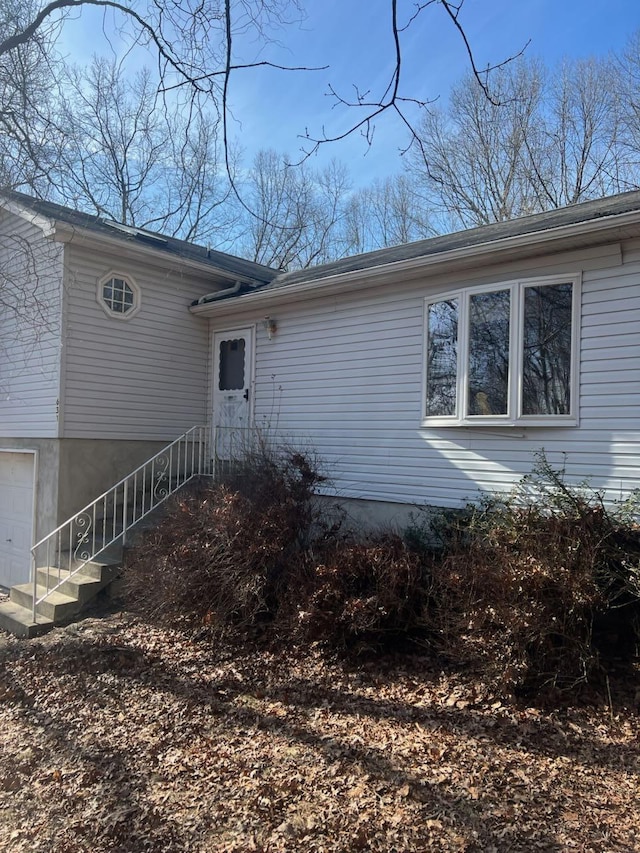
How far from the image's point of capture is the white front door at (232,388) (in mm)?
9656

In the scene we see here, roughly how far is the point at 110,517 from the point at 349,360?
169 inches

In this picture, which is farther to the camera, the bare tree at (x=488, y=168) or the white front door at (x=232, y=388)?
the bare tree at (x=488, y=168)

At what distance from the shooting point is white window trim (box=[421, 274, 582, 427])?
6.12 m

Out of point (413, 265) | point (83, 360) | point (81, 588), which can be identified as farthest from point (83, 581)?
point (413, 265)

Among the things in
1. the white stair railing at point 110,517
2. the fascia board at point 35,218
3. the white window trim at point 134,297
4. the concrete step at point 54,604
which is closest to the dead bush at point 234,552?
the concrete step at point 54,604

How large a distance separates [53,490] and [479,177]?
16.2 metres

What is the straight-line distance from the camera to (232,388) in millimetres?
10016

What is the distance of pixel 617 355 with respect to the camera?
5.87m

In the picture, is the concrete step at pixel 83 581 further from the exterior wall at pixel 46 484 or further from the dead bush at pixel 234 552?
the exterior wall at pixel 46 484

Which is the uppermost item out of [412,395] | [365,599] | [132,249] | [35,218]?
[35,218]

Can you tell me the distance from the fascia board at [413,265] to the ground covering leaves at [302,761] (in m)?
4.27

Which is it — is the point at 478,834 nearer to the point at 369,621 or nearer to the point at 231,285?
the point at 369,621

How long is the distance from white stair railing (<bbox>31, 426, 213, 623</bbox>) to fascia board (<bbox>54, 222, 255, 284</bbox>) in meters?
2.79

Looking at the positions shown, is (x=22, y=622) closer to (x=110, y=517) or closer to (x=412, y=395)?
(x=110, y=517)
